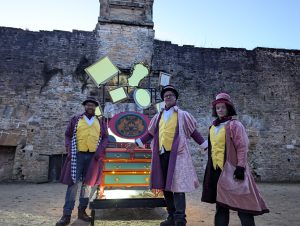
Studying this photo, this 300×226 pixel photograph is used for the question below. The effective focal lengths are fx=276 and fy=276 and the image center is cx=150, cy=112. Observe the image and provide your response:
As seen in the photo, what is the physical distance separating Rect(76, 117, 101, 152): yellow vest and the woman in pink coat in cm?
167

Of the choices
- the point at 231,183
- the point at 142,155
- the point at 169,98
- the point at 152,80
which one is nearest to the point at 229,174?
the point at 231,183

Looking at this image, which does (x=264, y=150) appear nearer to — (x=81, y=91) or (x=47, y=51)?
(x=81, y=91)

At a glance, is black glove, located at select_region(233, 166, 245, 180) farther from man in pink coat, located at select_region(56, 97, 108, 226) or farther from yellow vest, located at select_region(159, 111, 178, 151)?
man in pink coat, located at select_region(56, 97, 108, 226)

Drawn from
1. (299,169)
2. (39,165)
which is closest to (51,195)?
(39,165)

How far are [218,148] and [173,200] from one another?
962 mm

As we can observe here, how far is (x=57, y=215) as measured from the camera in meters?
4.14

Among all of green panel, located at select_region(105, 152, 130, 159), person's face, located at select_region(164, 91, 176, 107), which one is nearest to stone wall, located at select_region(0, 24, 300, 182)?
green panel, located at select_region(105, 152, 130, 159)

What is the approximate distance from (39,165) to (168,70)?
214 inches

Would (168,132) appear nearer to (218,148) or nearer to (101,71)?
(218,148)

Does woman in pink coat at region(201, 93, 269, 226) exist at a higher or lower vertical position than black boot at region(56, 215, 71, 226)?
higher

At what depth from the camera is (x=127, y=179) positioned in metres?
4.29

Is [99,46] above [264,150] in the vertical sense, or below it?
above

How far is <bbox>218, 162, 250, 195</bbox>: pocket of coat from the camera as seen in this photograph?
2547mm

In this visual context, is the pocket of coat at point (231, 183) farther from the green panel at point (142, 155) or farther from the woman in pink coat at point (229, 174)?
the green panel at point (142, 155)
